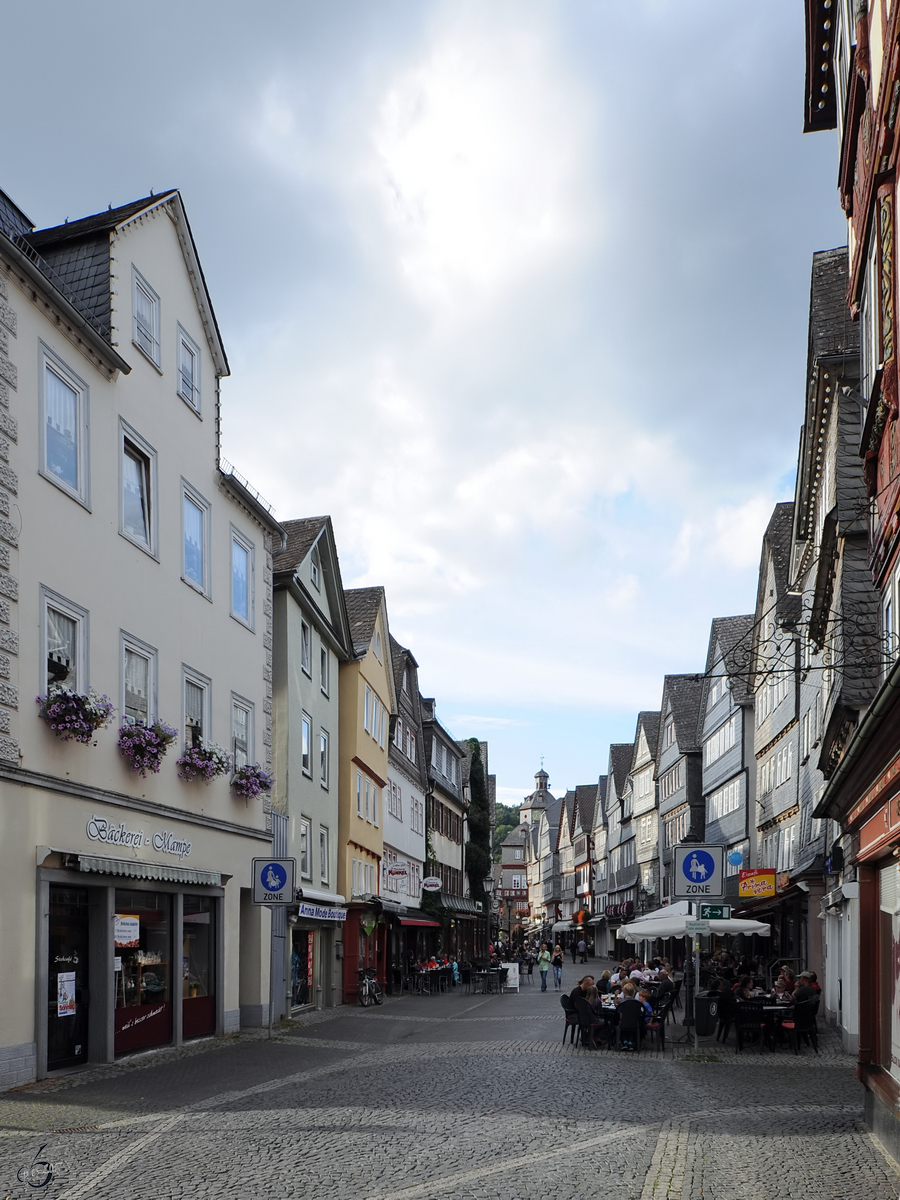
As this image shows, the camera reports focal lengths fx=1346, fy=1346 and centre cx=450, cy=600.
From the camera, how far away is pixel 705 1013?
2436cm

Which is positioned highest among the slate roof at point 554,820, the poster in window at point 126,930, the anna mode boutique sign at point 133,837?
the anna mode boutique sign at point 133,837

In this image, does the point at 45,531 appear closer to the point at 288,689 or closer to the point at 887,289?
the point at 887,289

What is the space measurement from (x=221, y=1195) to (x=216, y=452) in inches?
657

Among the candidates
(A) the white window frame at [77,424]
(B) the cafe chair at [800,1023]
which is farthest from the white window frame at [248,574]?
(B) the cafe chair at [800,1023]

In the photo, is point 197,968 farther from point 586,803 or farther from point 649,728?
point 586,803

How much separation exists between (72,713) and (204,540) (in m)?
7.51

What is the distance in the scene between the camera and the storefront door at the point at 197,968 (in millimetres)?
21531

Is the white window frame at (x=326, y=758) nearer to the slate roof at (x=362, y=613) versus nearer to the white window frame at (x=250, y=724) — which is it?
the slate roof at (x=362, y=613)

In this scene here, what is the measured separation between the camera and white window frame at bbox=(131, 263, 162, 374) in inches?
806

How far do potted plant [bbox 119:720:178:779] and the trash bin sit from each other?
10.6m

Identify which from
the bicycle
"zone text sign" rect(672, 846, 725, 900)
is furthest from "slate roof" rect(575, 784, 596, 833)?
"zone text sign" rect(672, 846, 725, 900)

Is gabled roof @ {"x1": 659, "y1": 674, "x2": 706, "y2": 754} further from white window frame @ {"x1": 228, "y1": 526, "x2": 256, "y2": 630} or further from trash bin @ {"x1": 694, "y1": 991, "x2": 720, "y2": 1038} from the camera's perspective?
white window frame @ {"x1": 228, "y1": 526, "x2": 256, "y2": 630}

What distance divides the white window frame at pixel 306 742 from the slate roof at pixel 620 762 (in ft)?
213

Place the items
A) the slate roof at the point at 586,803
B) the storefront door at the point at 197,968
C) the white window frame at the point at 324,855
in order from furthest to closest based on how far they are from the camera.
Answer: the slate roof at the point at 586,803 → the white window frame at the point at 324,855 → the storefront door at the point at 197,968
